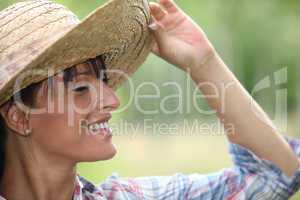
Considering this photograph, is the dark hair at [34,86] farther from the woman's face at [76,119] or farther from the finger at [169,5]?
the finger at [169,5]

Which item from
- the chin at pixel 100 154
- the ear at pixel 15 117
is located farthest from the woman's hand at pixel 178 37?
the ear at pixel 15 117

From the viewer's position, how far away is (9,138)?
2.07 metres

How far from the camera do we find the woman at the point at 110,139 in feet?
6.45

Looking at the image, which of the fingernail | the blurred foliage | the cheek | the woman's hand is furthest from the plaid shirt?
the blurred foliage

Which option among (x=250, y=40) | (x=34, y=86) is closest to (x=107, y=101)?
(x=34, y=86)

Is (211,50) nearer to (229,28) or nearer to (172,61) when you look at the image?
(172,61)

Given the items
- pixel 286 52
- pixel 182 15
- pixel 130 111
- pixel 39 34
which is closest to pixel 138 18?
pixel 182 15

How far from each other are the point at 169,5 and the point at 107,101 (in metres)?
0.28

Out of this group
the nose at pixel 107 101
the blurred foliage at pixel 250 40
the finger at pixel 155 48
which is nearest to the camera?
the nose at pixel 107 101

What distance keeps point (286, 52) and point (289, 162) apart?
8861 millimetres

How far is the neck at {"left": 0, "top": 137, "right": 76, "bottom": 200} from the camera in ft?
6.68

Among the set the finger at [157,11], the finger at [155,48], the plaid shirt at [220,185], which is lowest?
the plaid shirt at [220,185]

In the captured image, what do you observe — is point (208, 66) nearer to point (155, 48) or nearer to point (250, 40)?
point (155, 48)

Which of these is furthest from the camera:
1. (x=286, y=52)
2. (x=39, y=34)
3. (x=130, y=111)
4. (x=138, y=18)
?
(x=286, y=52)
